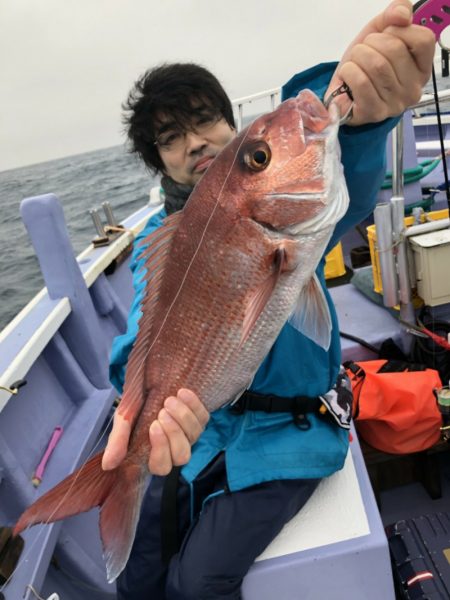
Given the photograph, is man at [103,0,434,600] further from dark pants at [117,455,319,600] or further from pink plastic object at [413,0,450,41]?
pink plastic object at [413,0,450,41]

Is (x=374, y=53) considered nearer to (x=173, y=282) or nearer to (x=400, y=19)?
(x=400, y=19)

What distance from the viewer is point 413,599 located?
1.80 meters

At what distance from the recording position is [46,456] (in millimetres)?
2514

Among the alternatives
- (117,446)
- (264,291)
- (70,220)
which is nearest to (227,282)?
(264,291)

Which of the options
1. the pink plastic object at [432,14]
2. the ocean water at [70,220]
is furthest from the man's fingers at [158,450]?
the ocean water at [70,220]

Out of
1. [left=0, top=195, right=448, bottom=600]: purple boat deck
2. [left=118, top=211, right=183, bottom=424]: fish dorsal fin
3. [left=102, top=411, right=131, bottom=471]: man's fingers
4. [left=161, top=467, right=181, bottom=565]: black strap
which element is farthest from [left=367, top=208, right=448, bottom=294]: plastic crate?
[left=102, top=411, right=131, bottom=471]: man's fingers

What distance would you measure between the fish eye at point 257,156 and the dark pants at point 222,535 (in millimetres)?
1138

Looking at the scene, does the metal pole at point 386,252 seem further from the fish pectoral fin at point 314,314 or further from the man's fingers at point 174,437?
the man's fingers at point 174,437

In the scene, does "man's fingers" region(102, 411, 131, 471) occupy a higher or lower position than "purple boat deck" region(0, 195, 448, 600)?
higher

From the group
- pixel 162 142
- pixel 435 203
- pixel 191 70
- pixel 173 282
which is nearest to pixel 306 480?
pixel 173 282

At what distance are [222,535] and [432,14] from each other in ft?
6.25

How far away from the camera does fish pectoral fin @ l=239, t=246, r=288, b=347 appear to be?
4.08 feet

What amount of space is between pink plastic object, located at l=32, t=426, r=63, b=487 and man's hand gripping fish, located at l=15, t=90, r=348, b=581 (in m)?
1.14

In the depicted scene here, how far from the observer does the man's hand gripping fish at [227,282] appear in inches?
47.6
